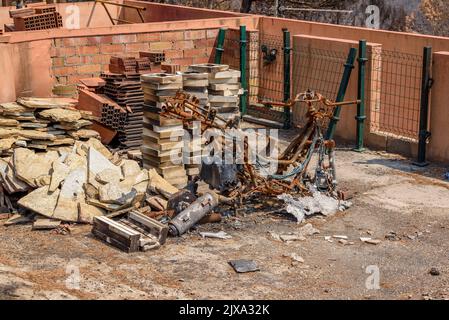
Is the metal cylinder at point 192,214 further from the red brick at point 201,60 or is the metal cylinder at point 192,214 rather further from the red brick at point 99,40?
the red brick at point 201,60

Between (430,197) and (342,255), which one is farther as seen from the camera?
(430,197)

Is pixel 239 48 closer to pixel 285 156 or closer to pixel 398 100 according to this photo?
pixel 398 100

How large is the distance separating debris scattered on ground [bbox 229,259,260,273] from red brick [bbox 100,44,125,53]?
301 inches

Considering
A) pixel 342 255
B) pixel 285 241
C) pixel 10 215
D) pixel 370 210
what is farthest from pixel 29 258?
pixel 370 210

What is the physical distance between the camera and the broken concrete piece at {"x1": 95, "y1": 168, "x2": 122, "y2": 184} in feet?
36.1

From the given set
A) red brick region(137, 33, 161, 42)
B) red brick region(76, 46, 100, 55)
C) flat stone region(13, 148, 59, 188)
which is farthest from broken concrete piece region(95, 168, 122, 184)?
red brick region(137, 33, 161, 42)

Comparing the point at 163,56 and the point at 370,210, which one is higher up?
the point at 163,56

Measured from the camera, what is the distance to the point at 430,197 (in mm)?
11508

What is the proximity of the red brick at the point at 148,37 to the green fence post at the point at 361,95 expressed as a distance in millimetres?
4561

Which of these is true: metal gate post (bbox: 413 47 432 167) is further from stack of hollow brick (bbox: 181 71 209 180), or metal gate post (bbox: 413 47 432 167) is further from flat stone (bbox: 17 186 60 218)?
flat stone (bbox: 17 186 60 218)

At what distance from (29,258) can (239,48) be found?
8563 mm

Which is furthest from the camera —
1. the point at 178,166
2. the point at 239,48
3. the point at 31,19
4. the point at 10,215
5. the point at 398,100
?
the point at 31,19

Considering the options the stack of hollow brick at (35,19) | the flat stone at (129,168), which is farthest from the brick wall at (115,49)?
the flat stone at (129,168)

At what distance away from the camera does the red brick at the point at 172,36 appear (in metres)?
16.3
